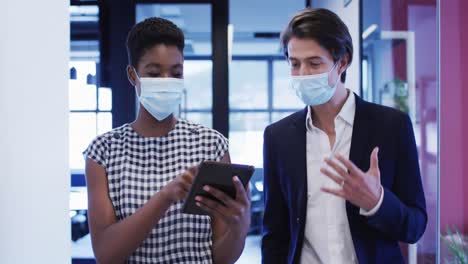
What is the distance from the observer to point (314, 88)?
1.39 metres

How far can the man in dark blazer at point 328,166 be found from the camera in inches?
50.5

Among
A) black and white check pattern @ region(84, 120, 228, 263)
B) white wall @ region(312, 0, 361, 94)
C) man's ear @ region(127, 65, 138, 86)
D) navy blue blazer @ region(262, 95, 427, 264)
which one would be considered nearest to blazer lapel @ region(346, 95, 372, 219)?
navy blue blazer @ region(262, 95, 427, 264)

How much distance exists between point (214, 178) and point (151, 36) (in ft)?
1.43

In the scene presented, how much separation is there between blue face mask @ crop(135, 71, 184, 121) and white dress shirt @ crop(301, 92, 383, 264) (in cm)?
43

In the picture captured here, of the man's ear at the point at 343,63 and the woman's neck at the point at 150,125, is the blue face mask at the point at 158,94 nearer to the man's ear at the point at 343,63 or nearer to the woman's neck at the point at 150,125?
the woman's neck at the point at 150,125

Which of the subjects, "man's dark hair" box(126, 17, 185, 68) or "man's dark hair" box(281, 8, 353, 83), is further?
"man's dark hair" box(281, 8, 353, 83)

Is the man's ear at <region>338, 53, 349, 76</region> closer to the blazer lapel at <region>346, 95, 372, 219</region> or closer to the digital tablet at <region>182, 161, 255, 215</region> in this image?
the blazer lapel at <region>346, 95, 372, 219</region>

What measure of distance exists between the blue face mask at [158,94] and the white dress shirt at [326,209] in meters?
0.43

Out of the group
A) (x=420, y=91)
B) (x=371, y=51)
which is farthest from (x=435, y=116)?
(x=371, y=51)

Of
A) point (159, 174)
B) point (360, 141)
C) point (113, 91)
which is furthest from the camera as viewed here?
point (113, 91)

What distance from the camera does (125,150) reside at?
123 centimetres

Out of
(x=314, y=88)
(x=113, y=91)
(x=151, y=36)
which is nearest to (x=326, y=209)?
(x=314, y=88)

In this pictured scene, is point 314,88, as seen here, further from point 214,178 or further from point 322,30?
point 214,178
